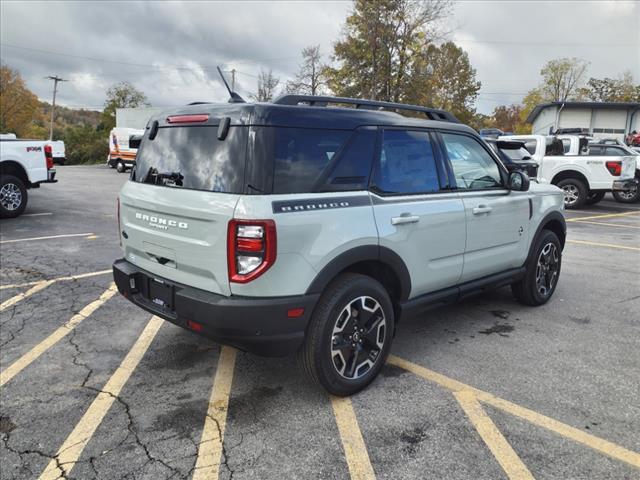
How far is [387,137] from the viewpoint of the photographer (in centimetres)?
331

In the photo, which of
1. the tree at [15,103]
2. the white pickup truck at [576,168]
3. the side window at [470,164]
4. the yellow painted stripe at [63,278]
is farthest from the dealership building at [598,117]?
the tree at [15,103]

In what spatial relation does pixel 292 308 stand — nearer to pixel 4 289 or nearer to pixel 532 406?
pixel 532 406

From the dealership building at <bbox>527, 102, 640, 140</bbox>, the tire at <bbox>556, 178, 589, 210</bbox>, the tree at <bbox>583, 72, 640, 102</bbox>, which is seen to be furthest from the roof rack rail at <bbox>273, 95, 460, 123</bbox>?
the tree at <bbox>583, 72, 640, 102</bbox>

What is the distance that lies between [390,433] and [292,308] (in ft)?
→ 3.00

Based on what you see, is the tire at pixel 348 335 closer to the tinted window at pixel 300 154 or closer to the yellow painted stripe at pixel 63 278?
the tinted window at pixel 300 154

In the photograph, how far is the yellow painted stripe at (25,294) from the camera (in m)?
4.81

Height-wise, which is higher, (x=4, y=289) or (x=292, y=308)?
(x=292, y=308)

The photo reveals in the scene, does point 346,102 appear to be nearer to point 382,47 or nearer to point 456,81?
point 382,47

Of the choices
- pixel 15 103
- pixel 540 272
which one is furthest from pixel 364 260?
pixel 15 103

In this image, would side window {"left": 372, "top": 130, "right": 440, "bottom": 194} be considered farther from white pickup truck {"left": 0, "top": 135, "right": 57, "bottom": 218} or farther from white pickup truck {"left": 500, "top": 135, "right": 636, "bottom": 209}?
white pickup truck {"left": 500, "top": 135, "right": 636, "bottom": 209}

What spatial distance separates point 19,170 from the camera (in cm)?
993

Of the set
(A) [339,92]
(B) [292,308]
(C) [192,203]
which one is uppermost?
(A) [339,92]

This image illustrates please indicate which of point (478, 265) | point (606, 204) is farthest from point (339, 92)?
point (478, 265)

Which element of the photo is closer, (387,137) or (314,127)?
(314,127)
